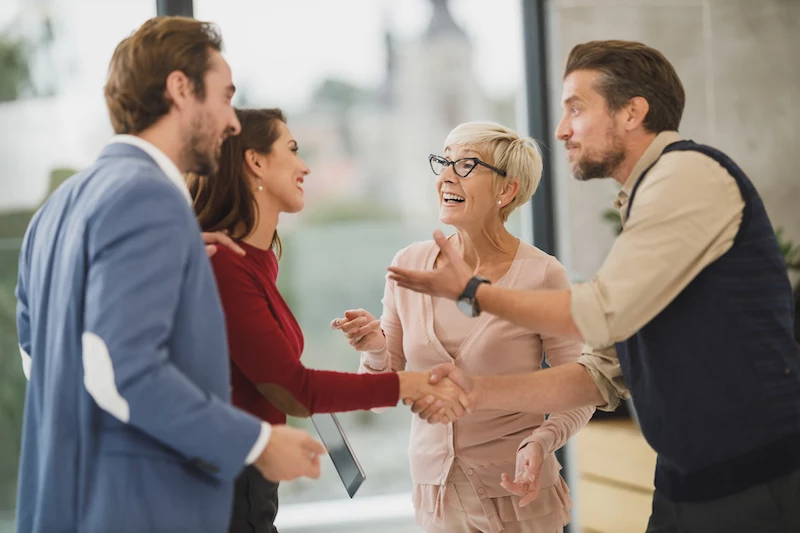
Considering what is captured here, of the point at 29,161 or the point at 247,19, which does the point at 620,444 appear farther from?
the point at 29,161

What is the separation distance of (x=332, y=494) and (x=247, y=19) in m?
2.13

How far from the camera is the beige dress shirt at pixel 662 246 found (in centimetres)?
166

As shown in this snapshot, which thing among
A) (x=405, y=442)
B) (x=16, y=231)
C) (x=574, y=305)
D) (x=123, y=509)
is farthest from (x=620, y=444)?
(x=16, y=231)

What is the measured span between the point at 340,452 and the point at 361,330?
1.35 feet

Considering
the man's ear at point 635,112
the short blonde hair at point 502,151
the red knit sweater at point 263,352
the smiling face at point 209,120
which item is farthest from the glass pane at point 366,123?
the smiling face at point 209,120

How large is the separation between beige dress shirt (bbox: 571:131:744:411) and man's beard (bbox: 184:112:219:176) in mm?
779

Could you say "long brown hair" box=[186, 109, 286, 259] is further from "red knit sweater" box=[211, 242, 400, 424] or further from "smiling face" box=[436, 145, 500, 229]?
"smiling face" box=[436, 145, 500, 229]

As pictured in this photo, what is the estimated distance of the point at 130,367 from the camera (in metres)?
1.29

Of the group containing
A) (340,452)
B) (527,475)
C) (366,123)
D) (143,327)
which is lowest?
(527,475)

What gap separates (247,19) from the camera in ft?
11.7

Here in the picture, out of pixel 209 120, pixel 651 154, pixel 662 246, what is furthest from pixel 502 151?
pixel 209 120

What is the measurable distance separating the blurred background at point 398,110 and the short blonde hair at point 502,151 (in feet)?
4.23

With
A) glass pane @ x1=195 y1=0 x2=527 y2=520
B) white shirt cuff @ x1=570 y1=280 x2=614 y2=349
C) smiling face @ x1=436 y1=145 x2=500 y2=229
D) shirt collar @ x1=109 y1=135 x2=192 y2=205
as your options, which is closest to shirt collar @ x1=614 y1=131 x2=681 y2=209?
white shirt cuff @ x1=570 y1=280 x2=614 y2=349

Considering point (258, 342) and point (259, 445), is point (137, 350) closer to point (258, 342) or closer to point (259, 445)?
point (259, 445)
